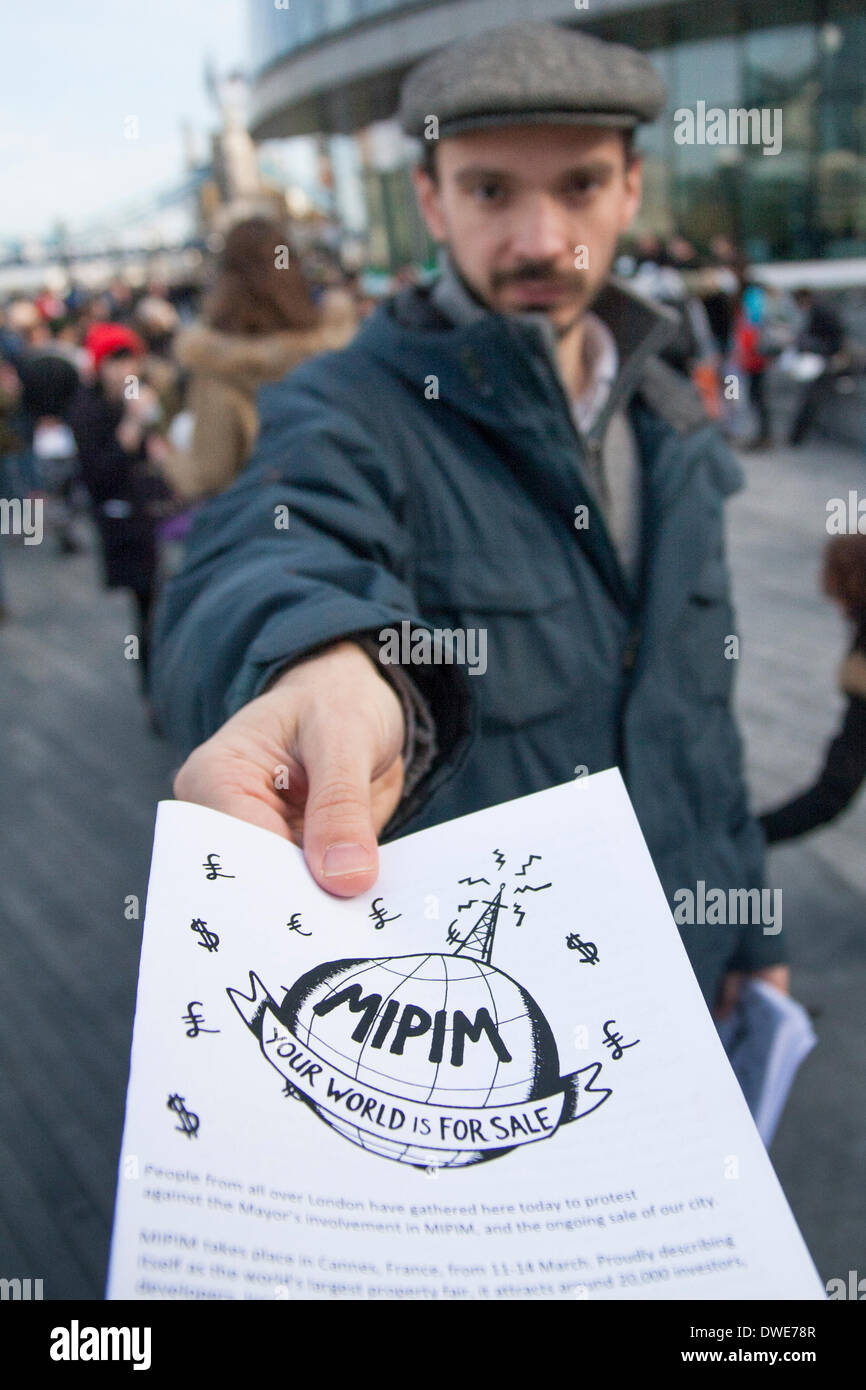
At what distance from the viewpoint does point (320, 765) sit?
806mm

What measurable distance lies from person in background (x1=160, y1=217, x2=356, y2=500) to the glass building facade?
18.9 meters

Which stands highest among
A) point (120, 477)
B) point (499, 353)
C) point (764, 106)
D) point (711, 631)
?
point (764, 106)

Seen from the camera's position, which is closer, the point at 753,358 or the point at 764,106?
the point at 753,358

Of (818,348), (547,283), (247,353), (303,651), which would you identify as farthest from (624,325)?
(818,348)

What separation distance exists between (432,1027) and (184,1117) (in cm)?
18

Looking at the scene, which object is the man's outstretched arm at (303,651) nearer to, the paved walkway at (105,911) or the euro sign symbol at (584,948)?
the euro sign symbol at (584,948)

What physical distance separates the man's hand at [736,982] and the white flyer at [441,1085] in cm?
121

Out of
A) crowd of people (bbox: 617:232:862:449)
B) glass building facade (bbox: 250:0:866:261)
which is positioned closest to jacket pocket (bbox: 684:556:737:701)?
crowd of people (bbox: 617:232:862:449)

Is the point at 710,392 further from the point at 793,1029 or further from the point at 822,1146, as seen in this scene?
the point at 793,1029

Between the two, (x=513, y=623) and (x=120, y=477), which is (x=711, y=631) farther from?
(x=120, y=477)

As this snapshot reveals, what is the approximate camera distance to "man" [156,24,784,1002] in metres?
1.36

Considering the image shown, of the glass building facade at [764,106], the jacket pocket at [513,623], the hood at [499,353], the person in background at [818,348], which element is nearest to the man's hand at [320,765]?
the jacket pocket at [513,623]

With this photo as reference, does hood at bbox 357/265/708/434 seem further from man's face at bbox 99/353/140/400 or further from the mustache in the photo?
man's face at bbox 99/353/140/400

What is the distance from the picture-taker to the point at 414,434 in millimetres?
1491
